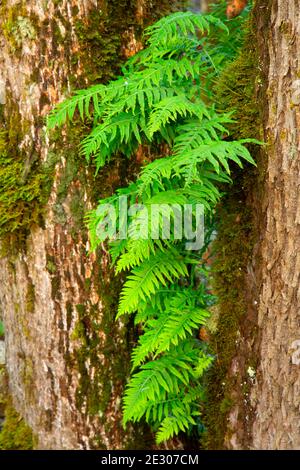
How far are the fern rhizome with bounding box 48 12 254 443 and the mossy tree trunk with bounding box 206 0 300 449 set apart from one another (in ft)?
0.49

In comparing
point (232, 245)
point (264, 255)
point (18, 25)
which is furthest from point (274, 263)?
point (18, 25)

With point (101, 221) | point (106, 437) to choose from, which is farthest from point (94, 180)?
point (106, 437)

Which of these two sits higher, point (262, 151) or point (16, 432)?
point (262, 151)

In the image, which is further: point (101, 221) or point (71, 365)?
point (71, 365)

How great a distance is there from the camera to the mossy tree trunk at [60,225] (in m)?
3.18

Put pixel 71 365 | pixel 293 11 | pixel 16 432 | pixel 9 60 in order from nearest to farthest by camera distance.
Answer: pixel 293 11, pixel 9 60, pixel 71 365, pixel 16 432

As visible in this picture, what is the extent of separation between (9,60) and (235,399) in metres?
2.65

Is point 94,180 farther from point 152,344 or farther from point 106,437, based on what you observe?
point 106,437

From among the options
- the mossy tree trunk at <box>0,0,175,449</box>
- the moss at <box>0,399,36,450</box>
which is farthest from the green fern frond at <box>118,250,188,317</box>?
the moss at <box>0,399,36,450</box>

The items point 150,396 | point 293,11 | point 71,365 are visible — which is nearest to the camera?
point 293,11

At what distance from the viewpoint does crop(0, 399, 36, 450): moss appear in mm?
3754

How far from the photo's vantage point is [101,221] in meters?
2.97

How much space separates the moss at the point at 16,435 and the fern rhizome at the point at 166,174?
103 centimetres
